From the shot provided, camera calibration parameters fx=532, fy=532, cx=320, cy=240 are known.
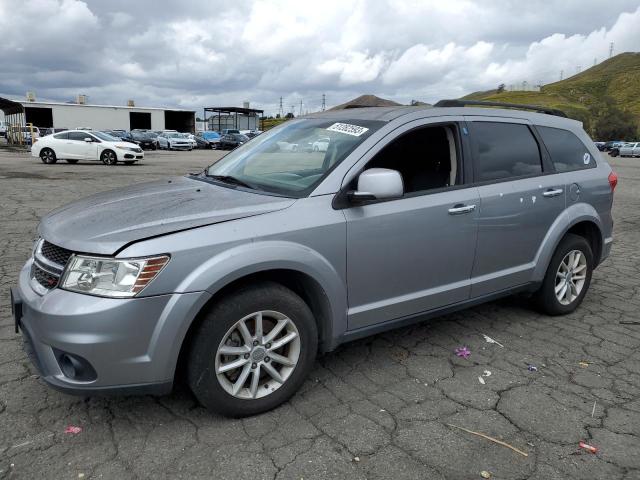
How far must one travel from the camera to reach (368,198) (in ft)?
9.73

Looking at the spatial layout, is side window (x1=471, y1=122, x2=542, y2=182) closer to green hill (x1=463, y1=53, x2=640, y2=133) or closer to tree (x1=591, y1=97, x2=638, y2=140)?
tree (x1=591, y1=97, x2=638, y2=140)

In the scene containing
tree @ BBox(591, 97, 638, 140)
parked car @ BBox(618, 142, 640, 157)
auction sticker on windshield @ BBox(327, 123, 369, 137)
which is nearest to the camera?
auction sticker on windshield @ BBox(327, 123, 369, 137)

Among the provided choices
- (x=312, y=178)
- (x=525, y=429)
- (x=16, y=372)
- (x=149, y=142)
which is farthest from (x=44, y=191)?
(x=149, y=142)

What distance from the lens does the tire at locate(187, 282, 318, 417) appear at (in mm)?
2621

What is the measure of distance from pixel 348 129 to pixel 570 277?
2441 millimetres

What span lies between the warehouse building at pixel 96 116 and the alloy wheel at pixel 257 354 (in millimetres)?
59918

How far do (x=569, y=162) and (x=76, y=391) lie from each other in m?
4.03

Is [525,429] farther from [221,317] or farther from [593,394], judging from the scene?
[221,317]

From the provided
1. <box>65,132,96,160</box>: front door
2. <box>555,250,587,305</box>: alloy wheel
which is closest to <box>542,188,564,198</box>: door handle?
<box>555,250,587,305</box>: alloy wheel

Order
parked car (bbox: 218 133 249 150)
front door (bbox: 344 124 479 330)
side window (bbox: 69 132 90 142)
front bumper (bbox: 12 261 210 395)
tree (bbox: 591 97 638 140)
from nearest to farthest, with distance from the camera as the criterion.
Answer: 1. front bumper (bbox: 12 261 210 395)
2. front door (bbox: 344 124 479 330)
3. side window (bbox: 69 132 90 142)
4. parked car (bbox: 218 133 249 150)
5. tree (bbox: 591 97 638 140)

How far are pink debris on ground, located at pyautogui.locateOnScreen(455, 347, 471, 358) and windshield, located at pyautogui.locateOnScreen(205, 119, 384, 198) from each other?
5.39 ft

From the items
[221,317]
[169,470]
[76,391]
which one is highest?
[221,317]

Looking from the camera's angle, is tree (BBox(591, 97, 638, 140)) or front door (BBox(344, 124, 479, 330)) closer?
front door (BBox(344, 124, 479, 330))

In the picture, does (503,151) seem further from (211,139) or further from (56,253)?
(211,139)
